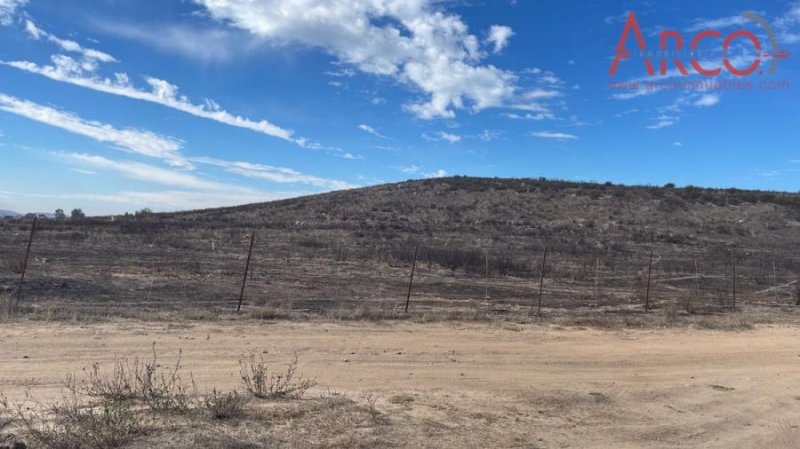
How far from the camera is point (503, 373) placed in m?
10.4

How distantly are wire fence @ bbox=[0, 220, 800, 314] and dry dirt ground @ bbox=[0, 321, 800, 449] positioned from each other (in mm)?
3879

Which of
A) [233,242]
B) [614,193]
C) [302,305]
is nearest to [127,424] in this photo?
[302,305]

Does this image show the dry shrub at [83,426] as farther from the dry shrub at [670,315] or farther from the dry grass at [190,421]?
the dry shrub at [670,315]

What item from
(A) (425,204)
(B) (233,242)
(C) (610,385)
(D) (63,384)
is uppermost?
(A) (425,204)

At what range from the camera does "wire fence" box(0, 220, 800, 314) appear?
20.5 metres

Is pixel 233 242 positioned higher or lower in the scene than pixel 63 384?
higher

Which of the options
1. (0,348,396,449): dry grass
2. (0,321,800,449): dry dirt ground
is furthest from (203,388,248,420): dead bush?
(0,321,800,449): dry dirt ground

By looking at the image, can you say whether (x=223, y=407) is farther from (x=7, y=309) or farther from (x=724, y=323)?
(x=724, y=323)

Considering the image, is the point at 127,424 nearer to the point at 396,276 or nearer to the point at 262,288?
the point at 262,288

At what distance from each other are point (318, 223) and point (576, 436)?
52.7 metres

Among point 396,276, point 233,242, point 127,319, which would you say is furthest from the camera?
point 233,242

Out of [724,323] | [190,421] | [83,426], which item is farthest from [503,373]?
[724,323]

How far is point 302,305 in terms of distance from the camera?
19438 millimetres

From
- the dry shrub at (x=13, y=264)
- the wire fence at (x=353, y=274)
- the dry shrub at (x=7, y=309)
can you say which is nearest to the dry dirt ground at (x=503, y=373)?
the dry shrub at (x=7, y=309)
